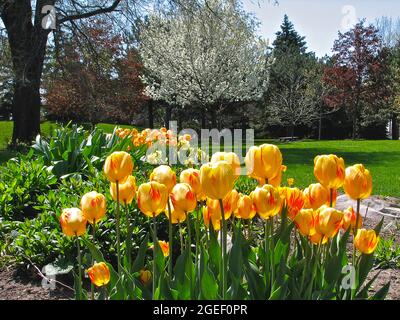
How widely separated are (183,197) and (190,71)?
20.2 metres

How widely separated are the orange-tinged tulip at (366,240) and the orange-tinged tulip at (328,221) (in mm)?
132

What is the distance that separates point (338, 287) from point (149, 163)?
163 inches

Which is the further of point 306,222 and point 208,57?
point 208,57

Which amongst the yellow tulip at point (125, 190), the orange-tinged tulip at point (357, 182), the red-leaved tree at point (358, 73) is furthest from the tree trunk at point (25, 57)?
the red-leaved tree at point (358, 73)

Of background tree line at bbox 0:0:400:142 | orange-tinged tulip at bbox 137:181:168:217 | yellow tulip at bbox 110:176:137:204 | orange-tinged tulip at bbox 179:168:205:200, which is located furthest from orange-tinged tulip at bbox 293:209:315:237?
background tree line at bbox 0:0:400:142

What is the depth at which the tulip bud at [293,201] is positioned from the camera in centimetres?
174

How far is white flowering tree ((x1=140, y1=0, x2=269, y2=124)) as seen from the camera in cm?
2036

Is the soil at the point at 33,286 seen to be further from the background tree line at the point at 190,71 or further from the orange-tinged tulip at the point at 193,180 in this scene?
the background tree line at the point at 190,71

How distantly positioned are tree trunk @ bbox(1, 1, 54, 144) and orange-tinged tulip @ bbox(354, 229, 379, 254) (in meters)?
12.4

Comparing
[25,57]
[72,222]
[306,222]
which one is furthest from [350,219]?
[25,57]

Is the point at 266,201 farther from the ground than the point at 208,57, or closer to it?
closer to it

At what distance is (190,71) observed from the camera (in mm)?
21328

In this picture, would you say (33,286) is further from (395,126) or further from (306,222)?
(395,126)
